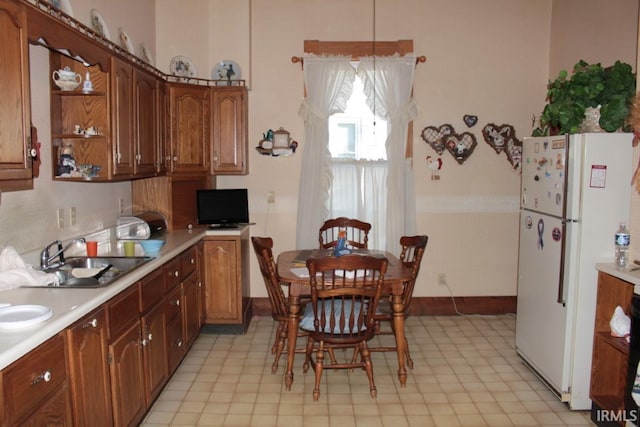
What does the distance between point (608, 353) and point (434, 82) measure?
9.34 feet

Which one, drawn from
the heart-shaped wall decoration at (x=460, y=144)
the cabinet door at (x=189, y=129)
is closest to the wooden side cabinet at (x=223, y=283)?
the cabinet door at (x=189, y=129)

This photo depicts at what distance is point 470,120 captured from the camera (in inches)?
189

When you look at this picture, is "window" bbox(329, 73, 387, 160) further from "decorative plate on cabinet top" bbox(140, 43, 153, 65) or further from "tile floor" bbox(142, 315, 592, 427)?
"tile floor" bbox(142, 315, 592, 427)

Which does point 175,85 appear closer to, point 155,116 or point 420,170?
point 155,116

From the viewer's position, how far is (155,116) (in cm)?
379

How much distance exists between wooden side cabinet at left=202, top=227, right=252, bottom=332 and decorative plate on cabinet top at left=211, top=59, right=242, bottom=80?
141 cm

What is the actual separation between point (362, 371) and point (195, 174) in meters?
2.13

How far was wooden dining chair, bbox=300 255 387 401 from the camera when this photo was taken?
116 inches

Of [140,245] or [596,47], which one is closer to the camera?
[140,245]

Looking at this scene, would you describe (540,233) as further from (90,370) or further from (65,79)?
(65,79)

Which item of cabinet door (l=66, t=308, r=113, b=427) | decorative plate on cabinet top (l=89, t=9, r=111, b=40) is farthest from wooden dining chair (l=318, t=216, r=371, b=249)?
cabinet door (l=66, t=308, r=113, b=427)

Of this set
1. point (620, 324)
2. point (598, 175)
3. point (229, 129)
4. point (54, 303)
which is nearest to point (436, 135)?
point (229, 129)

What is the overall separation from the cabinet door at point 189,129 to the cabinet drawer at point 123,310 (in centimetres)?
176

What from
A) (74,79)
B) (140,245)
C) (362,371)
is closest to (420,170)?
(362,371)
